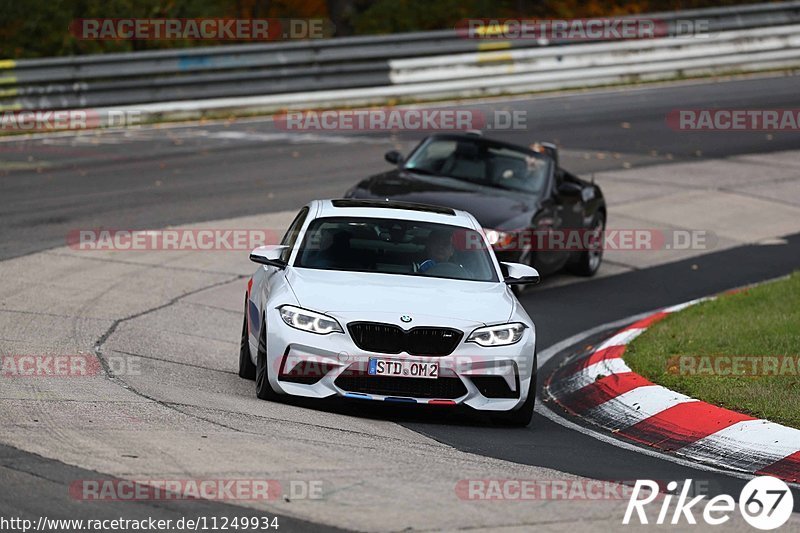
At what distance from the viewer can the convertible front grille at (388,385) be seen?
935cm

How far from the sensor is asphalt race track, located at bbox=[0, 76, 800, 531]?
843cm

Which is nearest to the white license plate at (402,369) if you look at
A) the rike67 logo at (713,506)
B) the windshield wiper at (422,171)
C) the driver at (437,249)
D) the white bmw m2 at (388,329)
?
the white bmw m2 at (388,329)

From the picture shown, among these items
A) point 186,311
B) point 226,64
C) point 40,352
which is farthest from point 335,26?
point 40,352

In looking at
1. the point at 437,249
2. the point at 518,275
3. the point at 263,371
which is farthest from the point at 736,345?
the point at 263,371

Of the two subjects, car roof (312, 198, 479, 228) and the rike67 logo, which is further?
car roof (312, 198, 479, 228)

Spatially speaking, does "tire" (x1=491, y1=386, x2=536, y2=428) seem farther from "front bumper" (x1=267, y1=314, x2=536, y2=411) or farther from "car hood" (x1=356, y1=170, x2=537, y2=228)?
"car hood" (x1=356, y1=170, x2=537, y2=228)

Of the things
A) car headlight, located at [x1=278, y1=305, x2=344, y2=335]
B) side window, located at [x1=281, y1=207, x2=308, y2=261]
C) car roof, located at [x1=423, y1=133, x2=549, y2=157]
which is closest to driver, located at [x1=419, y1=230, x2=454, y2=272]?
side window, located at [x1=281, y1=207, x2=308, y2=261]

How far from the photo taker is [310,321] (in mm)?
9484

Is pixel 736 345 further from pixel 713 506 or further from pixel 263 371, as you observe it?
pixel 713 506

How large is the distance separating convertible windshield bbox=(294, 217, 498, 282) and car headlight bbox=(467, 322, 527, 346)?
0.90 m

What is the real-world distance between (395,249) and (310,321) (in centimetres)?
144

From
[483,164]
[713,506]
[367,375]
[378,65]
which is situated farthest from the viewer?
[378,65]

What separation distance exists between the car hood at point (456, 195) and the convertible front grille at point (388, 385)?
5.47 m

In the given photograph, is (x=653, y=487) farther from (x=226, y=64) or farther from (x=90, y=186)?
(x=226, y=64)
